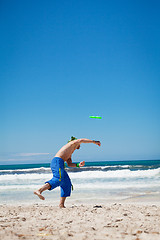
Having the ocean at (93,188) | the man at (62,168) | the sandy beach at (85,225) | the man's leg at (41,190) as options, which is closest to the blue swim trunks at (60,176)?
the man at (62,168)

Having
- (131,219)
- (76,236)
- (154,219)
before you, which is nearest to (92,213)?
(131,219)

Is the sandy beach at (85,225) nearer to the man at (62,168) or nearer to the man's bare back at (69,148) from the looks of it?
the man at (62,168)

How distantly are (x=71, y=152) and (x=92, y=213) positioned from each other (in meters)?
1.40

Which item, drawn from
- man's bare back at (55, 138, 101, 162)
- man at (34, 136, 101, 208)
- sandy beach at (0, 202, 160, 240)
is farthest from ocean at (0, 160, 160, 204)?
sandy beach at (0, 202, 160, 240)

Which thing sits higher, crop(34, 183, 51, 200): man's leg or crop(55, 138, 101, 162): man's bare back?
crop(55, 138, 101, 162): man's bare back

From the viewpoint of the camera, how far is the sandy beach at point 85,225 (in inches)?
111

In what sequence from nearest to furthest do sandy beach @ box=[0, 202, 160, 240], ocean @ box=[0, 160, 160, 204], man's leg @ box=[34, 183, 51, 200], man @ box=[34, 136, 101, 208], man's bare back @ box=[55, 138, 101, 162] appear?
sandy beach @ box=[0, 202, 160, 240] → man's leg @ box=[34, 183, 51, 200] → man @ box=[34, 136, 101, 208] → man's bare back @ box=[55, 138, 101, 162] → ocean @ box=[0, 160, 160, 204]

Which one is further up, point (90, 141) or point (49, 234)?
point (90, 141)

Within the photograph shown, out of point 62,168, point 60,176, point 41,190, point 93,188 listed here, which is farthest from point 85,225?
point 93,188

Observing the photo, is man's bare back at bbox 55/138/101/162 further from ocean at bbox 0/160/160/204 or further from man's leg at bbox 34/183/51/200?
ocean at bbox 0/160/160/204

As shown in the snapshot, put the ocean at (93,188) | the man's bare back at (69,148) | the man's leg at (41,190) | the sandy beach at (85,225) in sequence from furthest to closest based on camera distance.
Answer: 1. the ocean at (93,188)
2. the man's bare back at (69,148)
3. the man's leg at (41,190)
4. the sandy beach at (85,225)

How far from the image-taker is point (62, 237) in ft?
9.08

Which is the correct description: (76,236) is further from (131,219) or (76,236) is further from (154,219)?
(154,219)

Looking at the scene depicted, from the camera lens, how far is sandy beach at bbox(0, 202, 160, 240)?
9.28 feet
